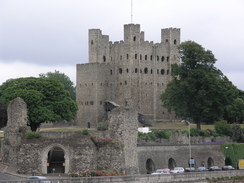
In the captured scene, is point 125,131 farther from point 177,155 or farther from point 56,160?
point 177,155

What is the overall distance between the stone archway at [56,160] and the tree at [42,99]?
2089 centimetres

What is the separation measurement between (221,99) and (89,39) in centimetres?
3631

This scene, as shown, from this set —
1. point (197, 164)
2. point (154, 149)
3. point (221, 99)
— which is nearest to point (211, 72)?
point (221, 99)

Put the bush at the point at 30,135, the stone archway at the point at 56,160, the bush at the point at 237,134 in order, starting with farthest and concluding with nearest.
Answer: the bush at the point at 237,134 < the bush at the point at 30,135 < the stone archway at the point at 56,160

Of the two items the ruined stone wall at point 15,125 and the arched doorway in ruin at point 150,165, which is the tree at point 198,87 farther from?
the ruined stone wall at point 15,125

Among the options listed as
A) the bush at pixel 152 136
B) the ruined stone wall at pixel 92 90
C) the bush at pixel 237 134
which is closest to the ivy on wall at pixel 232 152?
the bush at pixel 237 134

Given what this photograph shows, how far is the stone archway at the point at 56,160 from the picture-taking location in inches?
2169

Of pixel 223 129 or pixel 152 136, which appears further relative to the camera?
pixel 223 129

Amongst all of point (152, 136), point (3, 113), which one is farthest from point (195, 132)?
point (3, 113)

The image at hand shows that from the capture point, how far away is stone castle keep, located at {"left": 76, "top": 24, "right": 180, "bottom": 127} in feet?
380

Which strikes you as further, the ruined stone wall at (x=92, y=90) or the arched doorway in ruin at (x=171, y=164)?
the ruined stone wall at (x=92, y=90)

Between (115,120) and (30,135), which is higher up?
(115,120)

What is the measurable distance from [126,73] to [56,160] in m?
57.1

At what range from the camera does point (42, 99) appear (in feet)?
278
